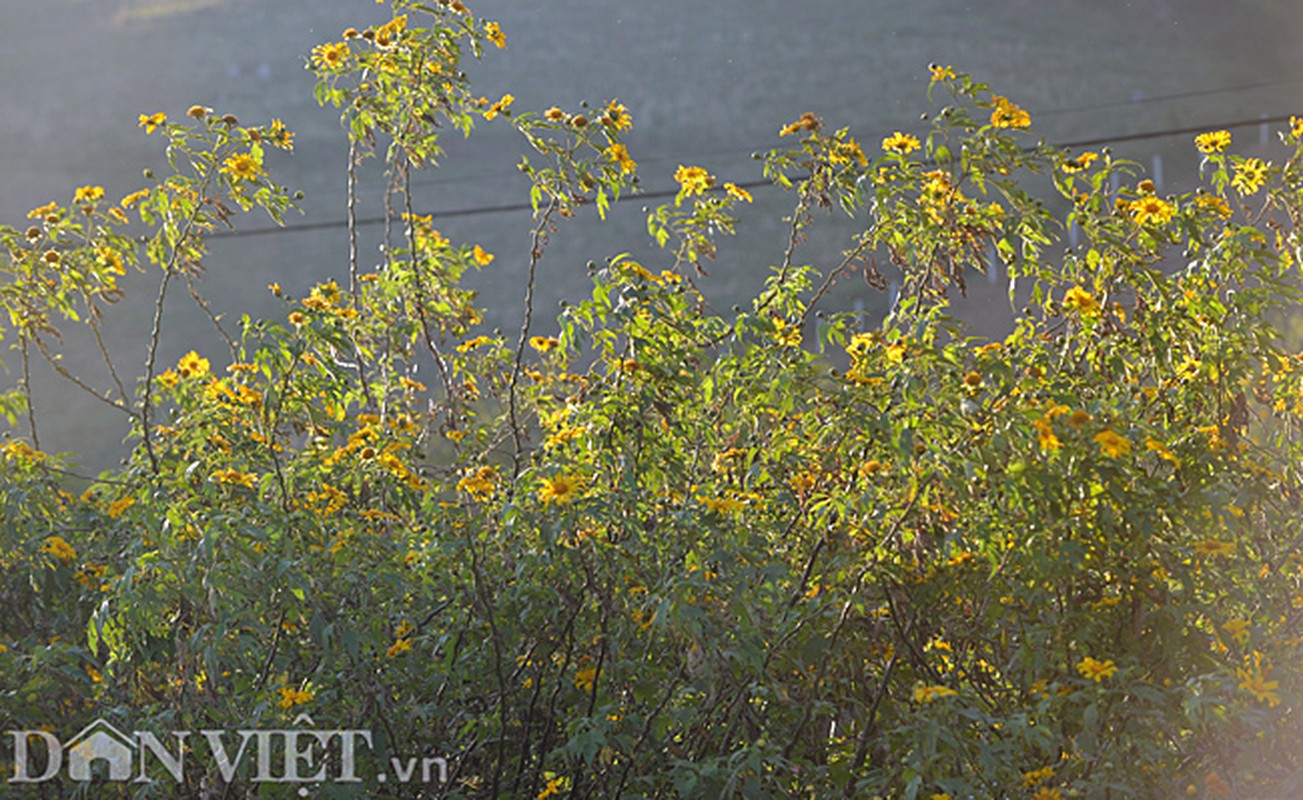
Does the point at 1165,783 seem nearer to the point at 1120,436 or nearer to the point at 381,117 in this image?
the point at 1120,436

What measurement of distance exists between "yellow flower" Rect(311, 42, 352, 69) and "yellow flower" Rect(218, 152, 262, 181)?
8.2 inches

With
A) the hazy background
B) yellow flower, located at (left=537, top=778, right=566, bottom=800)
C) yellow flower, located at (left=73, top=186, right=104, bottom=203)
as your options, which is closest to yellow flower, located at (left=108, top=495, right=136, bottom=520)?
yellow flower, located at (left=73, top=186, right=104, bottom=203)

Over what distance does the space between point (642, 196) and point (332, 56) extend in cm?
163

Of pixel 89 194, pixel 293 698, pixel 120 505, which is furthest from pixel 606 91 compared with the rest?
pixel 293 698

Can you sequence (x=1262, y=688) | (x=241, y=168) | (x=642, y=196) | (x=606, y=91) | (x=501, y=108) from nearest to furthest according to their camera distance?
(x=1262, y=688) < (x=241, y=168) < (x=501, y=108) < (x=642, y=196) < (x=606, y=91)

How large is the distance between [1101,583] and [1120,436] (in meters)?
0.30

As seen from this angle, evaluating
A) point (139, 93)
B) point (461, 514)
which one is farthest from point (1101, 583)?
point (139, 93)

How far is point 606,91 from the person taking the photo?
3547 millimetres

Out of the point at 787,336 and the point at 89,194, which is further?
the point at 89,194

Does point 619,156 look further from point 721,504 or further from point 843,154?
point 721,504

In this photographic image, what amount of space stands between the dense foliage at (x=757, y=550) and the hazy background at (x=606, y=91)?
1.48 m

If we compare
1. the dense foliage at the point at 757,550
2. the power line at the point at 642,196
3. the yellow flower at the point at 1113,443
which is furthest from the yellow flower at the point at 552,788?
the power line at the point at 642,196

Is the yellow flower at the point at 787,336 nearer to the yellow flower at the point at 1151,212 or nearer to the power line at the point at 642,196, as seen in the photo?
the yellow flower at the point at 1151,212

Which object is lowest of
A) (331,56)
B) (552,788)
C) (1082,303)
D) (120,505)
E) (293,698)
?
(552,788)
